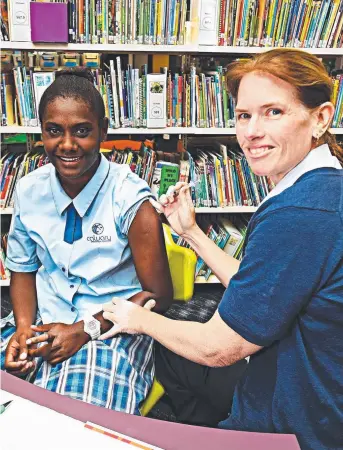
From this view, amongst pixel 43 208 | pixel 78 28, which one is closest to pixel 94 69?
pixel 78 28

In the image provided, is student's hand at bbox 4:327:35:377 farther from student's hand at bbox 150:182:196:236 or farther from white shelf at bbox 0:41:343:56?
white shelf at bbox 0:41:343:56

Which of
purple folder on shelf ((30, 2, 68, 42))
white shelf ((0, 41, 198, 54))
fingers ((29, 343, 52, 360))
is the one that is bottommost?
fingers ((29, 343, 52, 360))

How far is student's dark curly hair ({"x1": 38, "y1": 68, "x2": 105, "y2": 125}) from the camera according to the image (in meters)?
1.43

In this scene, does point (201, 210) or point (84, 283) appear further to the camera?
point (201, 210)

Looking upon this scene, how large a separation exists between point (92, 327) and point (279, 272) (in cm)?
70

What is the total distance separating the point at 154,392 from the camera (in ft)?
4.68

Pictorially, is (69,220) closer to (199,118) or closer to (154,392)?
(154,392)

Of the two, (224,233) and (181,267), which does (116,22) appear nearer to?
(224,233)

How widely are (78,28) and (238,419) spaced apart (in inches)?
79.7

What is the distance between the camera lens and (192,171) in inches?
104

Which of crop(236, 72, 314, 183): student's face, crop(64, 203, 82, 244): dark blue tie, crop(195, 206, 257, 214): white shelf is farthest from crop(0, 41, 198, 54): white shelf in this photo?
crop(236, 72, 314, 183): student's face

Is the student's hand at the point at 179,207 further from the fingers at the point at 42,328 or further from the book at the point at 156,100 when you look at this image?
the book at the point at 156,100

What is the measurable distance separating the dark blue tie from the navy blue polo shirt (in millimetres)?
668

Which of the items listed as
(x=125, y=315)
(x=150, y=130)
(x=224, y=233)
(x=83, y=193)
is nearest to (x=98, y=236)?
(x=83, y=193)
